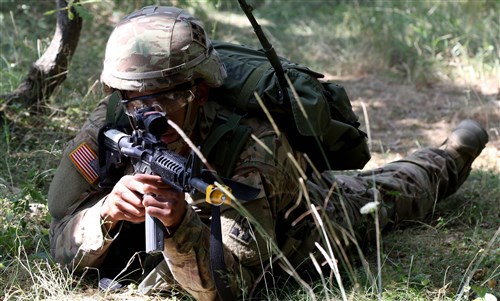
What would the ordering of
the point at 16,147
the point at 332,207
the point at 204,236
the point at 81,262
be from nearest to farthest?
the point at 204,236
the point at 81,262
the point at 332,207
the point at 16,147

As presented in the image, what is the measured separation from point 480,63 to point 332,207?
3715 millimetres

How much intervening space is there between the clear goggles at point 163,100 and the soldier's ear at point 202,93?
8 centimetres

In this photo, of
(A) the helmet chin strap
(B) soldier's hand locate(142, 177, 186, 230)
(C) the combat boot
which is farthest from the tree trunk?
(B) soldier's hand locate(142, 177, 186, 230)

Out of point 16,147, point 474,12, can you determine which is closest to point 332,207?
point 16,147

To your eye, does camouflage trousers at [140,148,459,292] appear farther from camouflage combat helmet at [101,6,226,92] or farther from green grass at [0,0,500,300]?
camouflage combat helmet at [101,6,226,92]

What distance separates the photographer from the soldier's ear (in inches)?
127

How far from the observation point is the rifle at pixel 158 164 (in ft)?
8.32

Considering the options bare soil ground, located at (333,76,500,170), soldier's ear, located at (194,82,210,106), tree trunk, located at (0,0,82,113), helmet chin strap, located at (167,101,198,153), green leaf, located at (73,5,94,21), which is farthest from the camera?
bare soil ground, located at (333,76,500,170)

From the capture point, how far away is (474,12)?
8.13 m

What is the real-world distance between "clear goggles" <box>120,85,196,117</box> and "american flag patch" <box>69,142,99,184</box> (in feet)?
1.18

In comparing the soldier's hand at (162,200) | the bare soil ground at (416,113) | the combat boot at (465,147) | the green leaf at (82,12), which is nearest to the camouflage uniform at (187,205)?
the soldier's hand at (162,200)

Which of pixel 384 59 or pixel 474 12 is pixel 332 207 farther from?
pixel 474 12

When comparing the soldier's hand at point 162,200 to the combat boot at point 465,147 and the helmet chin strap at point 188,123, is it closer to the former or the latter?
the helmet chin strap at point 188,123

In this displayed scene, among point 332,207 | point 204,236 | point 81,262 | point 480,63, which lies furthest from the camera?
point 480,63
